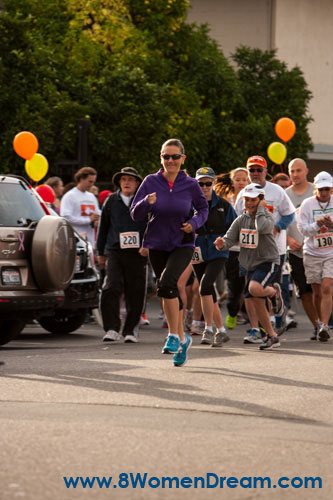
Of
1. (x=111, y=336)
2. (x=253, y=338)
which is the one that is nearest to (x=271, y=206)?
(x=253, y=338)

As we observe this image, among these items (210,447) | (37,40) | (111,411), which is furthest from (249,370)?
(37,40)

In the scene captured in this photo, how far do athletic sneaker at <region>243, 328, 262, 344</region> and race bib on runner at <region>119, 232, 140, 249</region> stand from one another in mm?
1539

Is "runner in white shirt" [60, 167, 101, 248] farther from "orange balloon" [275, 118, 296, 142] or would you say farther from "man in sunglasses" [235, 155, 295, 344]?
"orange balloon" [275, 118, 296, 142]

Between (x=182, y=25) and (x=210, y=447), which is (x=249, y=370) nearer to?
(x=210, y=447)

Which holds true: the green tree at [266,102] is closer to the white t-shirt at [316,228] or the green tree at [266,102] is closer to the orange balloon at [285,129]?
the orange balloon at [285,129]

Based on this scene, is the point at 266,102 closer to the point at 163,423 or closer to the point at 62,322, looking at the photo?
the point at 62,322

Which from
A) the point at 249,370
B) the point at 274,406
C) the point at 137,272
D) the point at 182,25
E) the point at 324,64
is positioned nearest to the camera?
the point at 274,406

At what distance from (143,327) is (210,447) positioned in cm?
958

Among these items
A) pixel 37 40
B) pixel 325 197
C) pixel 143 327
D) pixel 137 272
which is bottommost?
pixel 143 327

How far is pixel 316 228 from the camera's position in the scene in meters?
12.8

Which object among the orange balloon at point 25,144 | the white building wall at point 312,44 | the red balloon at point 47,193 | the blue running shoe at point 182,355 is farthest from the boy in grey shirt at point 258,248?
the white building wall at point 312,44

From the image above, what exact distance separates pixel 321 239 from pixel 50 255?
358 cm

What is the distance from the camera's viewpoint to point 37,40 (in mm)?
29953

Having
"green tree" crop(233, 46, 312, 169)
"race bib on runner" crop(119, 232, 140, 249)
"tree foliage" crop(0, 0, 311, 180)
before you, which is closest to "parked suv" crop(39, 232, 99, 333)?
"race bib on runner" crop(119, 232, 140, 249)
